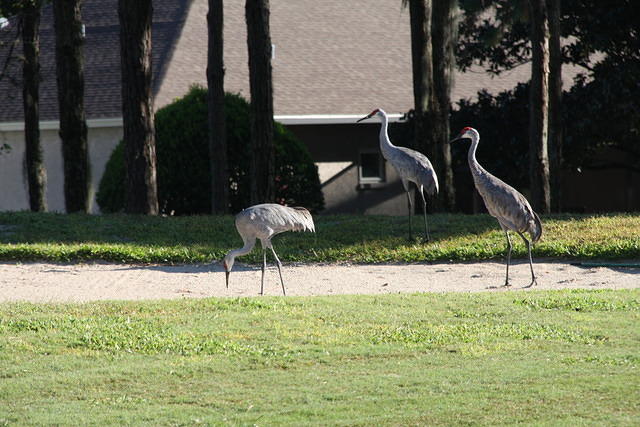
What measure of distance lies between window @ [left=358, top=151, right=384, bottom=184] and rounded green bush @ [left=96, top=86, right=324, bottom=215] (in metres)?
6.46

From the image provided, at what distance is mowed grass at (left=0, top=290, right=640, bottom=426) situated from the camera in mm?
7102

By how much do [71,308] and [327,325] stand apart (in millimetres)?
2749

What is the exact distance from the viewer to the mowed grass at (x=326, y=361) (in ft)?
23.3

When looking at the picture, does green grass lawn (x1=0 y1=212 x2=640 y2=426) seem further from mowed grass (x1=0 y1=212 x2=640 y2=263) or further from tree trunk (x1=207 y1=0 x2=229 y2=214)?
tree trunk (x1=207 y1=0 x2=229 y2=214)

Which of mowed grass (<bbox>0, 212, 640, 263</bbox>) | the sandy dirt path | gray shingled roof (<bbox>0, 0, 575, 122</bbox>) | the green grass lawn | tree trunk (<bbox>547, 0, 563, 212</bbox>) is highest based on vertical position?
gray shingled roof (<bbox>0, 0, 575, 122</bbox>)

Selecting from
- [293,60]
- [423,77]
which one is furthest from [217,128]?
[293,60]

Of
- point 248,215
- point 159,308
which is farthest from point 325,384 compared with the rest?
point 248,215

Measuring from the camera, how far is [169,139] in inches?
874

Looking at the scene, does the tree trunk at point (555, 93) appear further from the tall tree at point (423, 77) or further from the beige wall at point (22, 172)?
the beige wall at point (22, 172)

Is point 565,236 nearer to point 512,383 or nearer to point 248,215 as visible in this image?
point 248,215

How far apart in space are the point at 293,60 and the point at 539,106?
11883 mm

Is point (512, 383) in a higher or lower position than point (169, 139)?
lower

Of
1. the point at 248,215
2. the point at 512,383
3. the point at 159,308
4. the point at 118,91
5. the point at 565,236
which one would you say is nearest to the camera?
the point at 512,383

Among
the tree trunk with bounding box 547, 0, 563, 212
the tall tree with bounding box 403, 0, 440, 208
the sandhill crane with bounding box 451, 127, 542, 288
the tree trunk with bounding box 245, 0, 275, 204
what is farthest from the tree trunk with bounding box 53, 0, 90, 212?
the sandhill crane with bounding box 451, 127, 542, 288
